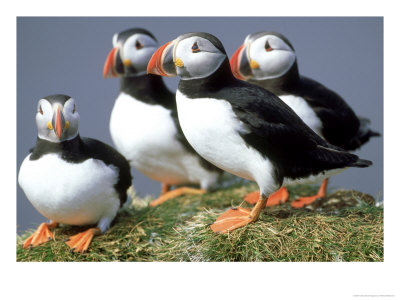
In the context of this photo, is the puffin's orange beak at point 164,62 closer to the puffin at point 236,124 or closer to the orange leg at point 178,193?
the puffin at point 236,124

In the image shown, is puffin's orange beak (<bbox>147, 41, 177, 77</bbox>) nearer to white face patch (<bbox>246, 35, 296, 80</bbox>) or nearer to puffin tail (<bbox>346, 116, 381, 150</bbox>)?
white face patch (<bbox>246, 35, 296, 80</bbox>)

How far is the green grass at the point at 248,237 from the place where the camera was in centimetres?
218

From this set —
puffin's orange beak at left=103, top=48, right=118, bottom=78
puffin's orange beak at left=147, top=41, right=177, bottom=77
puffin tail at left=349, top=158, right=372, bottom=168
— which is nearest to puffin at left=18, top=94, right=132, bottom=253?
puffin's orange beak at left=147, top=41, right=177, bottom=77

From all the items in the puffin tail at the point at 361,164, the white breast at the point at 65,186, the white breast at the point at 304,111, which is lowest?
the white breast at the point at 65,186

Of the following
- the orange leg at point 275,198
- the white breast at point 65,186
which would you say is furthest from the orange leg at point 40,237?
the orange leg at point 275,198

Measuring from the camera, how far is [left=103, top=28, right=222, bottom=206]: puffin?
3.09 metres

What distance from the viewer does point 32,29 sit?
2672 mm

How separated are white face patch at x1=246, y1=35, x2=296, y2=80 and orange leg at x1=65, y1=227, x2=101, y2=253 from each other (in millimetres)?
1186

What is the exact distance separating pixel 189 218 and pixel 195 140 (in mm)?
699

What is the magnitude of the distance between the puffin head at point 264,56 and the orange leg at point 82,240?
1118 millimetres

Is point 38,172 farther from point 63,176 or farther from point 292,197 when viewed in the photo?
point 292,197

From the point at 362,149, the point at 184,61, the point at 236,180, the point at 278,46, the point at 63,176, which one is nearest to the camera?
the point at 184,61

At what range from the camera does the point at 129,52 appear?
10.1 ft
